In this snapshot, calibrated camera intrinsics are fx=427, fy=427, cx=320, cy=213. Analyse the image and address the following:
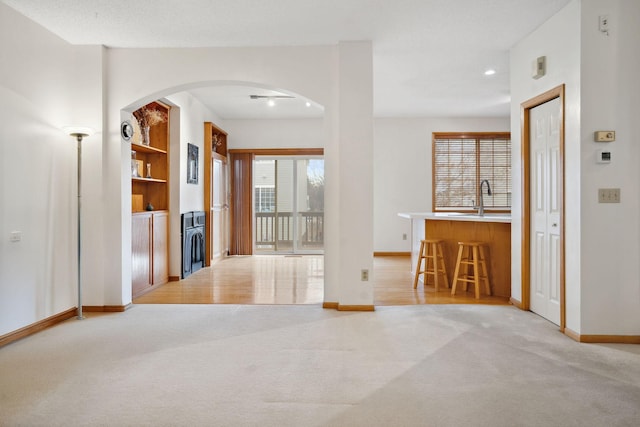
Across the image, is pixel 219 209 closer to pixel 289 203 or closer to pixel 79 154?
pixel 289 203

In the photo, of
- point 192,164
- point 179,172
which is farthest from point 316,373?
point 192,164

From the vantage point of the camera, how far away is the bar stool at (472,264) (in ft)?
15.8

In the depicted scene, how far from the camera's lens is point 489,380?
2.56m

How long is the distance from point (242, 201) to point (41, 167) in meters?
4.76

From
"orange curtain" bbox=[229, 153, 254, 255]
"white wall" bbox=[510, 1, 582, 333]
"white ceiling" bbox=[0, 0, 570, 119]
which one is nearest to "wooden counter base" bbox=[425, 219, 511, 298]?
"white wall" bbox=[510, 1, 582, 333]

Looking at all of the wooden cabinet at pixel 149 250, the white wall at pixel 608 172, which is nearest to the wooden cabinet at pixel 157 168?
the wooden cabinet at pixel 149 250

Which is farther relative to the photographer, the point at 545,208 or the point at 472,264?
the point at 472,264

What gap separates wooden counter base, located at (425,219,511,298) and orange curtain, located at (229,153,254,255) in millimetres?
4159

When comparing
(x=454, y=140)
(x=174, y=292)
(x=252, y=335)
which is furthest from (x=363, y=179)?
(x=454, y=140)

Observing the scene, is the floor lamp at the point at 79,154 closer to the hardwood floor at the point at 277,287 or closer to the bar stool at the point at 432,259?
the hardwood floor at the point at 277,287

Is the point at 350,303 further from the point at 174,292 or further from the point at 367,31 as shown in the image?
the point at 367,31

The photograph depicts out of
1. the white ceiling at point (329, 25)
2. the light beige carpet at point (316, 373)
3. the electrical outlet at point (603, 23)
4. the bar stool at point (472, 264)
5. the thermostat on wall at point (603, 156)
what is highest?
the white ceiling at point (329, 25)

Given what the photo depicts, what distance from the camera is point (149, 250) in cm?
527

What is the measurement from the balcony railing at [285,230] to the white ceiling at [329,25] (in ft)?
12.9
